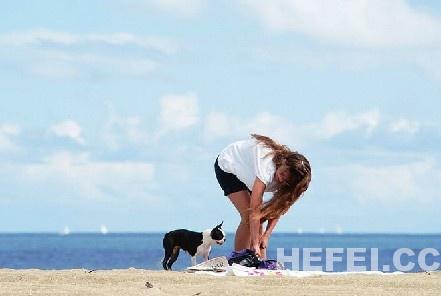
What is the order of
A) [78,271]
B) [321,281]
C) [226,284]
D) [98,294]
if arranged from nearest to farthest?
1. [98,294]
2. [226,284]
3. [321,281]
4. [78,271]

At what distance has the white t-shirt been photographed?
34.4 feet

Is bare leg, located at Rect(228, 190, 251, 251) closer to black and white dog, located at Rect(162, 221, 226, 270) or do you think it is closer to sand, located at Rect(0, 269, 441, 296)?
black and white dog, located at Rect(162, 221, 226, 270)

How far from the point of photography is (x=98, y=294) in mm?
8125

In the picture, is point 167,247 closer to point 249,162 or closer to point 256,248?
point 256,248

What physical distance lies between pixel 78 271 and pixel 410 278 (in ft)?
9.48

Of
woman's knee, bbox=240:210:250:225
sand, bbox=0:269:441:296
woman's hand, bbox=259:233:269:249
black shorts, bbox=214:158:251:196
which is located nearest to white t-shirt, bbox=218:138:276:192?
black shorts, bbox=214:158:251:196

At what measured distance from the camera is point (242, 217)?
35.6ft

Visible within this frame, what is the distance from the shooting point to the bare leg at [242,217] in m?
10.8

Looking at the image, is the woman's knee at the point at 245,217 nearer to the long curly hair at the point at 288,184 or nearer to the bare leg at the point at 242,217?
the bare leg at the point at 242,217

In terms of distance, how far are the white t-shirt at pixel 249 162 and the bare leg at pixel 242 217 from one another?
0.14 m

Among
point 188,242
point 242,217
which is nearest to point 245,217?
point 242,217

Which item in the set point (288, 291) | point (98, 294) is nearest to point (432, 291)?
point (288, 291)

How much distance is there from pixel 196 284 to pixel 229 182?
1.96 metres

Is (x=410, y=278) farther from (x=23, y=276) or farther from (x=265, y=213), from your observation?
(x=23, y=276)
